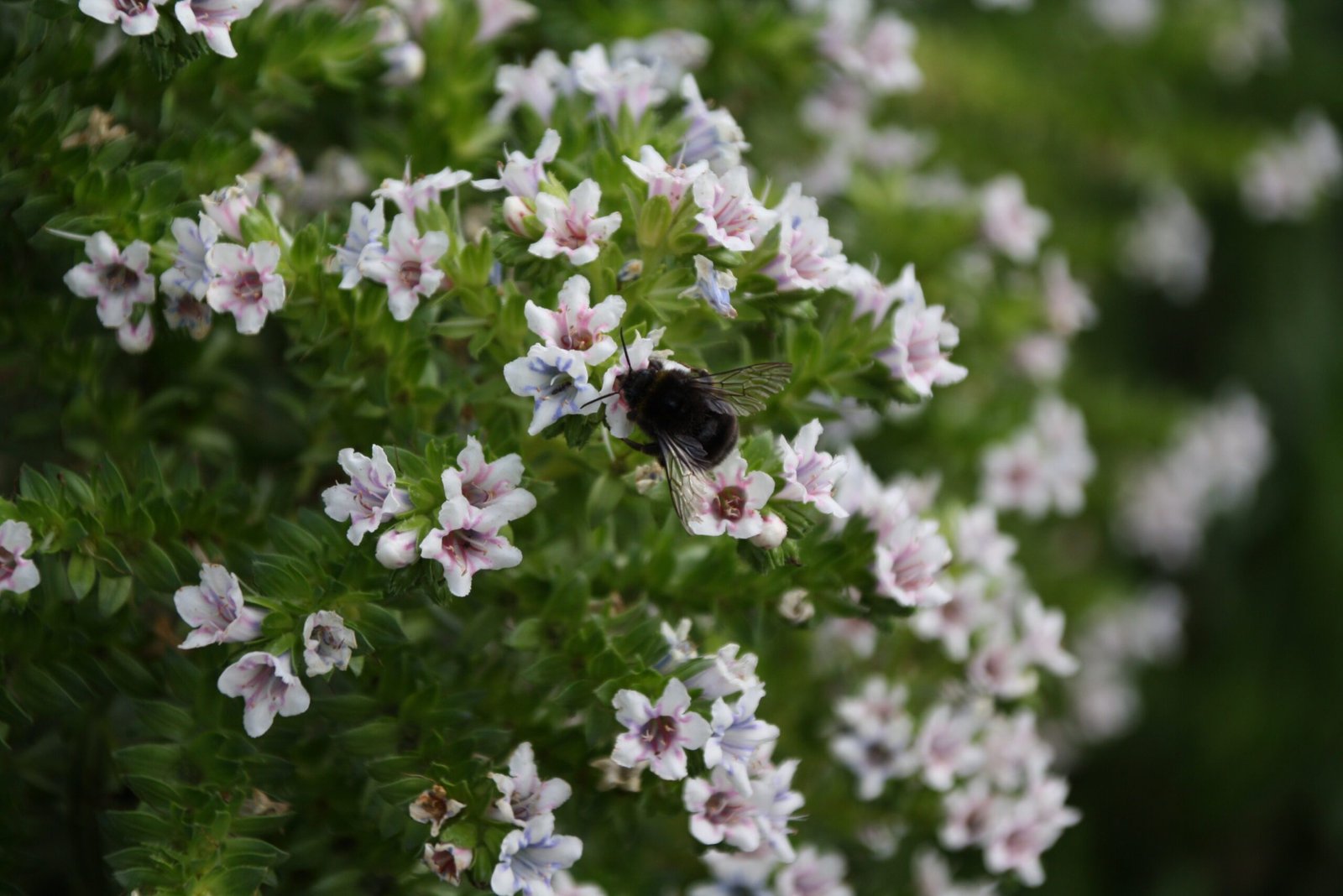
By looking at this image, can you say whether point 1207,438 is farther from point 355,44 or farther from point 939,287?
point 355,44

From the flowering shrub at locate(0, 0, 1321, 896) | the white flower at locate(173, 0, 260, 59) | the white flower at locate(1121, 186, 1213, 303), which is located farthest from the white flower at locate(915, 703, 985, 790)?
the white flower at locate(1121, 186, 1213, 303)

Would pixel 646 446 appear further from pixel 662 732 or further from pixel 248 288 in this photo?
pixel 248 288

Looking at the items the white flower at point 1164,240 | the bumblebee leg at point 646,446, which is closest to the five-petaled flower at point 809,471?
the bumblebee leg at point 646,446

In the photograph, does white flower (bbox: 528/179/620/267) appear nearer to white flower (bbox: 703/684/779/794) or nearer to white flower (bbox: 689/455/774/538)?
white flower (bbox: 689/455/774/538)

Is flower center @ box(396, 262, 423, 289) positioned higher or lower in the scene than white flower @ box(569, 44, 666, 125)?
lower

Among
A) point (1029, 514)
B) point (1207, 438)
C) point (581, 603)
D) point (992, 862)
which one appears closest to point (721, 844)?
point (581, 603)

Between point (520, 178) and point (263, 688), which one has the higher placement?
point (520, 178)

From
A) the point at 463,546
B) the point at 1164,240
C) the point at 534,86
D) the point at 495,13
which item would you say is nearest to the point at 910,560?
the point at 463,546
